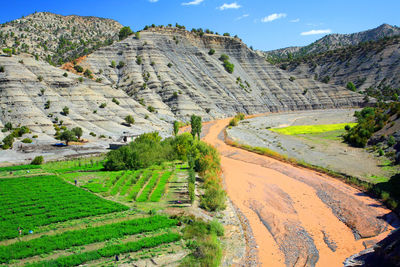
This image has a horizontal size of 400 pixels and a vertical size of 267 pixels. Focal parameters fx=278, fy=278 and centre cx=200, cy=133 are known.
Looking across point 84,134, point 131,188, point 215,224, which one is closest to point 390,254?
point 215,224

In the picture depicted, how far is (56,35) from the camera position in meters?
135

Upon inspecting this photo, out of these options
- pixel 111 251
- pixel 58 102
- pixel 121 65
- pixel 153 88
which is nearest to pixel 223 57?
pixel 153 88

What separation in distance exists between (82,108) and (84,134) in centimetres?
1112

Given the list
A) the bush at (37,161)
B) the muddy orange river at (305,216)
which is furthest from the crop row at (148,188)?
the bush at (37,161)

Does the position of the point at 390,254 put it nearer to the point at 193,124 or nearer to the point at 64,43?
the point at 193,124

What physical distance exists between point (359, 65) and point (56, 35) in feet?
464

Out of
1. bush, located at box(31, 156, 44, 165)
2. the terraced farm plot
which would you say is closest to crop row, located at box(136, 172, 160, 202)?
the terraced farm plot

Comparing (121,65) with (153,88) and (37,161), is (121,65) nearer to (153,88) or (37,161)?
(153,88)

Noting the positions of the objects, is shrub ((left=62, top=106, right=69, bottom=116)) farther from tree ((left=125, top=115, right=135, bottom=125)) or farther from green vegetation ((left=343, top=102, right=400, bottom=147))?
green vegetation ((left=343, top=102, right=400, bottom=147))

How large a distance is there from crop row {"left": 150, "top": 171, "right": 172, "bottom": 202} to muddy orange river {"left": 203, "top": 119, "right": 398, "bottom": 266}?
6773 mm

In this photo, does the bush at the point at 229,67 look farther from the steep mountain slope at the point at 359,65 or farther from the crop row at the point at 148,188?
the crop row at the point at 148,188

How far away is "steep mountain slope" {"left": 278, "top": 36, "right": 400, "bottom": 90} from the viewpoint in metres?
113

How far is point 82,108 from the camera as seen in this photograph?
→ 61.2 metres

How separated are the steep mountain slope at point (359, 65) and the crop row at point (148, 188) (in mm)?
106135
